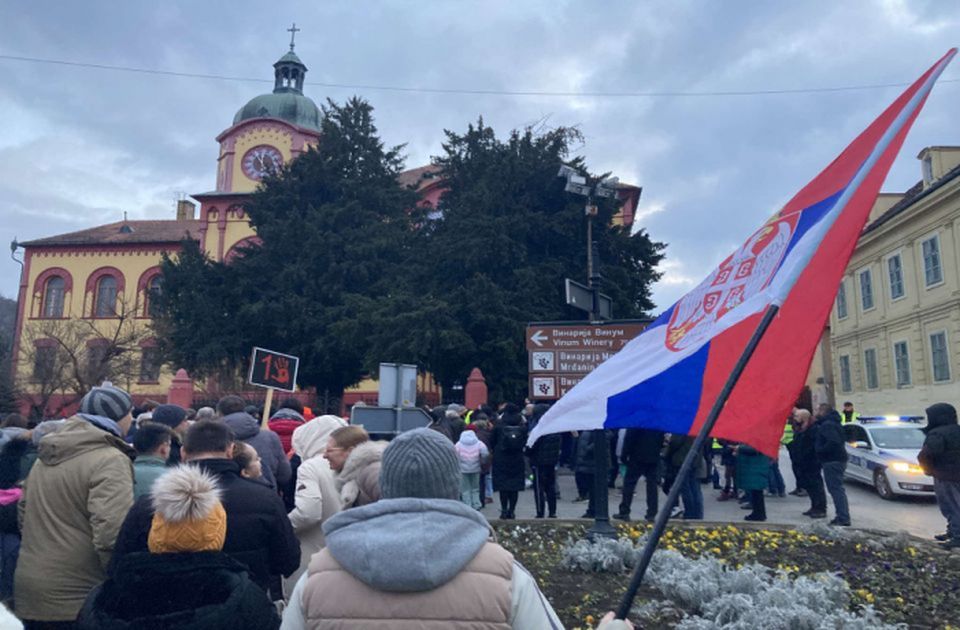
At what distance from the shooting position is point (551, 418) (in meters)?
4.11

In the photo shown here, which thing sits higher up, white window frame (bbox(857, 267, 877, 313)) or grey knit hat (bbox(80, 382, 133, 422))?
white window frame (bbox(857, 267, 877, 313))

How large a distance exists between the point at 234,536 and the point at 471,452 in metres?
8.00

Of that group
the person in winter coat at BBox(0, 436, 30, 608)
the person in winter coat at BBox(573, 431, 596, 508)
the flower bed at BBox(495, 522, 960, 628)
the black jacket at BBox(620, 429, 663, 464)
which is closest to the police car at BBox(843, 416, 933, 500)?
the person in winter coat at BBox(573, 431, 596, 508)

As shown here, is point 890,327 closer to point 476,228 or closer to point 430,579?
point 476,228

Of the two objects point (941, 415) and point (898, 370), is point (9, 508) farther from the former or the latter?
point (898, 370)

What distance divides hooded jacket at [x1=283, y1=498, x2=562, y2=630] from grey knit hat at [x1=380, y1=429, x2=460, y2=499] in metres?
0.09

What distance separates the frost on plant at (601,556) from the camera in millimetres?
7008

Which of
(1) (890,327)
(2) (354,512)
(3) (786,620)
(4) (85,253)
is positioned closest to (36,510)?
(2) (354,512)

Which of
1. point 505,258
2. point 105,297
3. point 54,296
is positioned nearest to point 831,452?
point 505,258

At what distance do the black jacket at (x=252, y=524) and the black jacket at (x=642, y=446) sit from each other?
7.75 meters

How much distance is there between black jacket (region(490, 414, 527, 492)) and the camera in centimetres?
1131

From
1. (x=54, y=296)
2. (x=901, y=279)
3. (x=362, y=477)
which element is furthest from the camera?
(x=54, y=296)

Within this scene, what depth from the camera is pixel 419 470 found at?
2164 mm

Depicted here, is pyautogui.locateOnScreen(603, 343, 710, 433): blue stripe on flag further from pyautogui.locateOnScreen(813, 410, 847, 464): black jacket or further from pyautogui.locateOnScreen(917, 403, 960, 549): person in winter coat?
pyautogui.locateOnScreen(813, 410, 847, 464): black jacket
